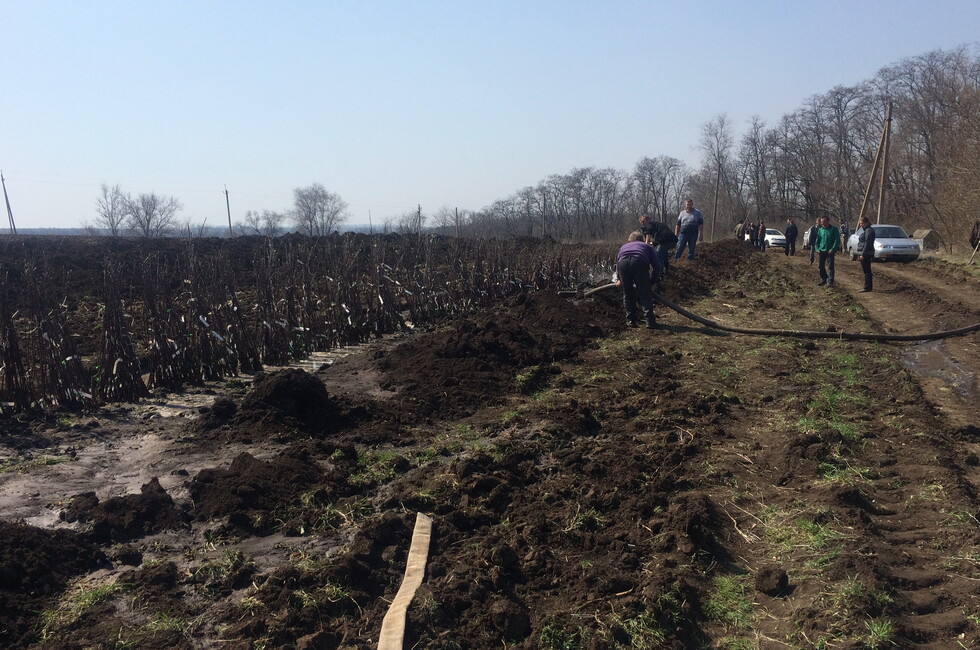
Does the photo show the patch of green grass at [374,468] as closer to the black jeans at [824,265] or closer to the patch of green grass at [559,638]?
the patch of green grass at [559,638]

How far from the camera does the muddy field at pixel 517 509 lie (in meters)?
3.29

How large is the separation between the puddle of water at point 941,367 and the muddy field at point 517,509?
0.20 ft

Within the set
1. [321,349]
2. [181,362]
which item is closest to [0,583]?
[181,362]

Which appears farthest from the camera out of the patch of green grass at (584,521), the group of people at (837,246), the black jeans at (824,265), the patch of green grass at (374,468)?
the black jeans at (824,265)

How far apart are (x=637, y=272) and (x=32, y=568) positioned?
27.9 feet

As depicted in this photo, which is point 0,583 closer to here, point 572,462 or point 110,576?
point 110,576

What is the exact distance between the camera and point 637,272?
10508mm

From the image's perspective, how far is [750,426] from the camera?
597 centimetres

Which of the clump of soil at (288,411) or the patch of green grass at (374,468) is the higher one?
the clump of soil at (288,411)

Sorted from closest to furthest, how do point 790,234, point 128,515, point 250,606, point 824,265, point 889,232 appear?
point 250,606
point 128,515
point 824,265
point 889,232
point 790,234

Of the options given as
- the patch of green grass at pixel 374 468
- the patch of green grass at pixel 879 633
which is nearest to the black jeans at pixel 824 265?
the patch of green grass at pixel 374 468

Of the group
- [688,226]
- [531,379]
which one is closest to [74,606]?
[531,379]

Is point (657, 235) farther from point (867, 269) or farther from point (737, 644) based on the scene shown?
point (737, 644)

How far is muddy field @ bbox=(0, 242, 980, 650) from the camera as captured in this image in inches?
130
